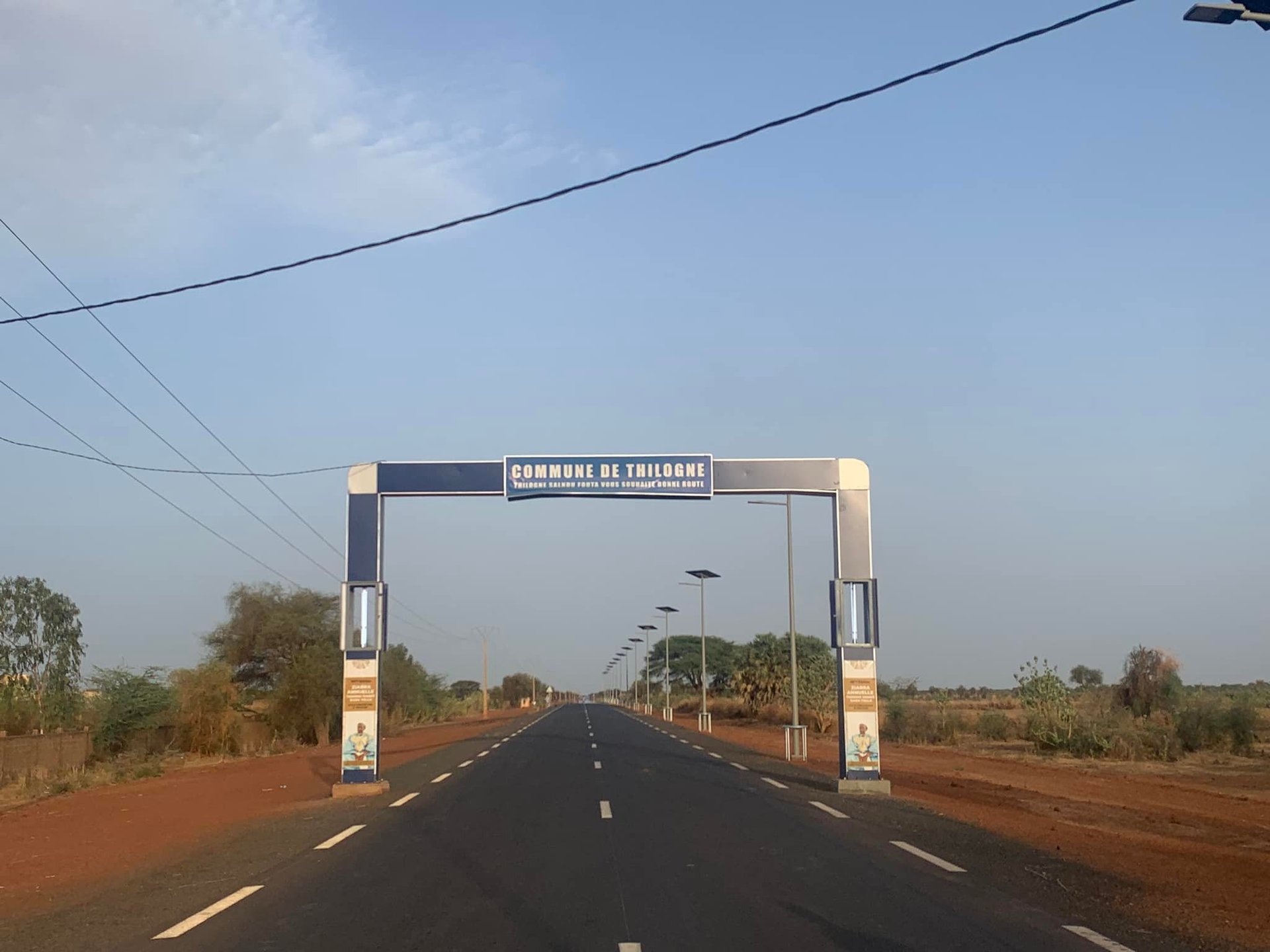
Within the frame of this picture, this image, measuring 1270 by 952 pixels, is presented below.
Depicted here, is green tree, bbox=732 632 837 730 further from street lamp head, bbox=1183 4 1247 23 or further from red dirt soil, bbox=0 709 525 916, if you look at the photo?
street lamp head, bbox=1183 4 1247 23

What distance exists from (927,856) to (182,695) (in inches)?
1412

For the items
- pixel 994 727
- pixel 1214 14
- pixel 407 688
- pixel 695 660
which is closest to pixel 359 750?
pixel 1214 14

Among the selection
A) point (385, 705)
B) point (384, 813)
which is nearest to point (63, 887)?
point (384, 813)

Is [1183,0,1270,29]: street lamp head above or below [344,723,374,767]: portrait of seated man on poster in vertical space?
above

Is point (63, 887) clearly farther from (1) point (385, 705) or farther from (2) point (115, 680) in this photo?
(1) point (385, 705)

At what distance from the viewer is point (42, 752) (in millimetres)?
32500

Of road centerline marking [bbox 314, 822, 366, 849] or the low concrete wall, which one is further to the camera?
the low concrete wall

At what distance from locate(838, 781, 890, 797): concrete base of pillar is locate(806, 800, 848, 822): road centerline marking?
194 cm

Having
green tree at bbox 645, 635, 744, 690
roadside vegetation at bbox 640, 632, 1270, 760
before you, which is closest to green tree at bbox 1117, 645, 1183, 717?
roadside vegetation at bbox 640, 632, 1270, 760

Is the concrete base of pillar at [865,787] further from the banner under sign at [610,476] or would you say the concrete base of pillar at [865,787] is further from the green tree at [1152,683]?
the green tree at [1152,683]

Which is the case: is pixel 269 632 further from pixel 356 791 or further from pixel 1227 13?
pixel 1227 13

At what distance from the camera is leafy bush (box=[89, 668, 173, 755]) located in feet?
129

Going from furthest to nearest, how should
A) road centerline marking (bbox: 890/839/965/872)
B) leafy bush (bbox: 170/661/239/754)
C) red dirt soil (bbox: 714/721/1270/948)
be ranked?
leafy bush (bbox: 170/661/239/754)
road centerline marking (bbox: 890/839/965/872)
red dirt soil (bbox: 714/721/1270/948)

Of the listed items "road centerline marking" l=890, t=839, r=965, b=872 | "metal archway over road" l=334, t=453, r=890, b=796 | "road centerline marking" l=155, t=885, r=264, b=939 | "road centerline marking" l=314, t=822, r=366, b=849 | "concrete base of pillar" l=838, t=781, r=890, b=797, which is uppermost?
"metal archway over road" l=334, t=453, r=890, b=796
